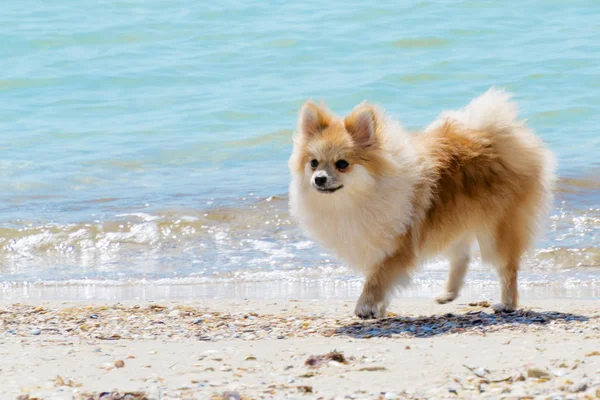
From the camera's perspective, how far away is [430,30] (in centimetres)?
1844

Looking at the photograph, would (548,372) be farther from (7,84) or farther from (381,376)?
(7,84)

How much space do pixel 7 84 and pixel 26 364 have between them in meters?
12.9

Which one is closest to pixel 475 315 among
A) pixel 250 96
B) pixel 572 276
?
pixel 572 276

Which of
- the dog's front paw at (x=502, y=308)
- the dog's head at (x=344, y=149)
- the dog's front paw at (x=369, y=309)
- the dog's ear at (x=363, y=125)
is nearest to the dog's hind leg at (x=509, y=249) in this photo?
the dog's front paw at (x=502, y=308)

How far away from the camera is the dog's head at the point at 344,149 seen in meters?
5.66

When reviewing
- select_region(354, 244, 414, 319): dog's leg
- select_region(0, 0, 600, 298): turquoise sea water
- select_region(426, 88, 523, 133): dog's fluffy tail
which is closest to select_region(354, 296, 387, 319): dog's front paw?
select_region(354, 244, 414, 319): dog's leg

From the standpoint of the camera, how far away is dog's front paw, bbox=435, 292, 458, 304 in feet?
21.4

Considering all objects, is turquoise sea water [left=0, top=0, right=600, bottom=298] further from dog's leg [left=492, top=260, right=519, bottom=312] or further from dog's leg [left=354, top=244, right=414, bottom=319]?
dog's leg [left=354, top=244, right=414, bottom=319]

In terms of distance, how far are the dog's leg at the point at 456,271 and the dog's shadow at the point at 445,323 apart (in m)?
0.62

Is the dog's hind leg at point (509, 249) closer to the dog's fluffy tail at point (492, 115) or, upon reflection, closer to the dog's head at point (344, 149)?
the dog's fluffy tail at point (492, 115)

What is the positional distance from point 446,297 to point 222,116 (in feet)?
27.3

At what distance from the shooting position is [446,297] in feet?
21.4

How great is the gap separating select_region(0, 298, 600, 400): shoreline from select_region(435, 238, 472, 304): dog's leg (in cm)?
10

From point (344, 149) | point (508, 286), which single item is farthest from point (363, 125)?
point (508, 286)
